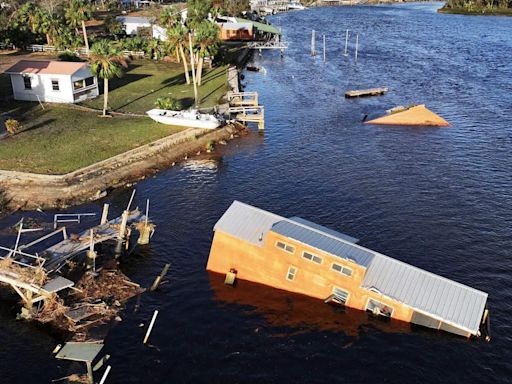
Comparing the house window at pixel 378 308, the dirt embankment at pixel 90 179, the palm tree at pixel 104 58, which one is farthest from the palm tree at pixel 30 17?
the house window at pixel 378 308

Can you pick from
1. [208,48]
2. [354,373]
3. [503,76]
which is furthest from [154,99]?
[503,76]

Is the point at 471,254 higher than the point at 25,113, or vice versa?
the point at 25,113

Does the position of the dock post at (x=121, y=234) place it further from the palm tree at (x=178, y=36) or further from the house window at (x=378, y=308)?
the palm tree at (x=178, y=36)

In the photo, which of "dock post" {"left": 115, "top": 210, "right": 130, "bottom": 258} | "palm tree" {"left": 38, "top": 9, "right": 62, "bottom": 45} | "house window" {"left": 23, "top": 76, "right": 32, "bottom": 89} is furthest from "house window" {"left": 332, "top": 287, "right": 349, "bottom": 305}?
"palm tree" {"left": 38, "top": 9, "right": 62, "bottom": 45}

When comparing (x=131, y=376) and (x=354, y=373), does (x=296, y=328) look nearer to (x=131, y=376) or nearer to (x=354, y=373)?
(x=354, y=373)

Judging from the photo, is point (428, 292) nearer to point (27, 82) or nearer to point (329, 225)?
point (329, 225)

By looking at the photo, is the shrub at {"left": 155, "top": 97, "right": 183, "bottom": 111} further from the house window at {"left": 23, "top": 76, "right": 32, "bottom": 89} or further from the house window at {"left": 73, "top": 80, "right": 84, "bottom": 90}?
the house window at {"left": 23, "top": 76, "right": 32, "bottom": 89}

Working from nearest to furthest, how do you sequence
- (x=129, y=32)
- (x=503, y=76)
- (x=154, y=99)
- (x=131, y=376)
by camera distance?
(x=131, y=376), (x=154, y=99), (x=503, y=76), (x=129, y=32)
